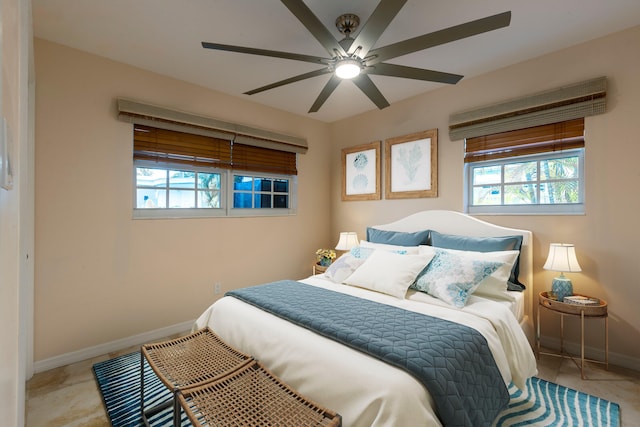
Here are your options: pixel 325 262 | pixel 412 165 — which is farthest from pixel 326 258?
pixel 412 165

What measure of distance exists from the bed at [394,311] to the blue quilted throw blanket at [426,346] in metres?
0.02

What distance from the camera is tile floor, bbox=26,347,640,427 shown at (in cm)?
179

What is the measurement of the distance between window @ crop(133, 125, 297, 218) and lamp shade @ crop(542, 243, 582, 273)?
2.78 m

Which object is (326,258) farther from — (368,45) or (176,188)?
(368,45)

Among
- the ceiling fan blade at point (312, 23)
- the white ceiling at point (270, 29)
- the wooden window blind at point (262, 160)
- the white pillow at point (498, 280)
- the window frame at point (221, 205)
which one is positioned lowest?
the white pillow at point (498, 280)

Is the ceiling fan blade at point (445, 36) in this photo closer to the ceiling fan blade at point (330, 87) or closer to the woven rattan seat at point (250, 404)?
the ceiling fan blade at point (330, 87)

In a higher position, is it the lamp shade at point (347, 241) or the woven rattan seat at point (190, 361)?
the lamp shade at point (347, 241)

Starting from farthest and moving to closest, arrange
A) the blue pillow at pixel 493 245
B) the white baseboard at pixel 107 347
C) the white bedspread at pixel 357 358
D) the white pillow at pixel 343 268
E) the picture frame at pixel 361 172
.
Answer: the picture frame at pixel 361 172 < the white pillow at pixel 343 268 < the blue pillow at pixel 493 245 < the white baseboard at pixel 107 347 < the white bedspread at pixel 357 358

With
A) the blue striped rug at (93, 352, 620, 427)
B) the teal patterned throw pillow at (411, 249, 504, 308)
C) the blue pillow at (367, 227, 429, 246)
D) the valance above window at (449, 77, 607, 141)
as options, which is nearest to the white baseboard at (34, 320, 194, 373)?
the blue striped rug at (93, 352, 620, 427)

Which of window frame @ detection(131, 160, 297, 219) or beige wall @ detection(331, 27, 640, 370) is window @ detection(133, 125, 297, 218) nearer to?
window frame @ detection(131, 160, 297, 219)

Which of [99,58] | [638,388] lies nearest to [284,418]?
[638,388]

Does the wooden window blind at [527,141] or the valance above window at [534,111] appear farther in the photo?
the wooden window blind at [527,141]

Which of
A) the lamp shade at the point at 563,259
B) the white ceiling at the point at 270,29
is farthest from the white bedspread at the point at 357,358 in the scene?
the white ceiling at the point at 270,29

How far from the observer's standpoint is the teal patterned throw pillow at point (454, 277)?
2.08 metres
